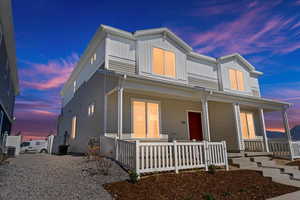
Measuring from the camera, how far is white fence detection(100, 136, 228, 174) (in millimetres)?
5547

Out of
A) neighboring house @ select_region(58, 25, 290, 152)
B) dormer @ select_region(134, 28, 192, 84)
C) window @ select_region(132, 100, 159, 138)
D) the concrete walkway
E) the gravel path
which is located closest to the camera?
the gravel path

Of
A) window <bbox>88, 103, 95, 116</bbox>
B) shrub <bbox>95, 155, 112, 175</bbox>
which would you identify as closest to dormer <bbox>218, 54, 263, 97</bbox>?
window <bbox>88, 103, 95, 116</bbox>

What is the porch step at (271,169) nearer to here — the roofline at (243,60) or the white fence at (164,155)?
the white fence at (164,155)

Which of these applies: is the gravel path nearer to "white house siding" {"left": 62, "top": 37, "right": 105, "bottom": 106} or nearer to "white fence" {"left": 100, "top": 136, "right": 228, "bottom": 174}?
"white fence" {"left": 100, "top": 136, "right": 228, "bottom": 174}

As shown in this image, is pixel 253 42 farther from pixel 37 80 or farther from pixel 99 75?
pixel 37 80

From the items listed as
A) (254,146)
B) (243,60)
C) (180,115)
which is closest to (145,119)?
(180,115)

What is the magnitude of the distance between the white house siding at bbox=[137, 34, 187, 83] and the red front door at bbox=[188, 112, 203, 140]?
2.43m

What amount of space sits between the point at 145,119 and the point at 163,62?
3838mm

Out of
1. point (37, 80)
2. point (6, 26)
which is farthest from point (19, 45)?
point (37, 80)

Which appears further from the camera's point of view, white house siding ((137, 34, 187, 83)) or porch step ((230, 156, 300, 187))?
white house siding ((137, 34, 187, 83))

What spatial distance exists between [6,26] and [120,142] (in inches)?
381

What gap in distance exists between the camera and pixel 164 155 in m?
6.01

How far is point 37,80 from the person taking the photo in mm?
16281

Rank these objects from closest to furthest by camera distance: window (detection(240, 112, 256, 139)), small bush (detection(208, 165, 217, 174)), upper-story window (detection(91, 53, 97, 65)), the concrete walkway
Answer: the concrete walkway
small bush (detection(208, 165, 217, 174))
upper-story window (detection(91, 53, 97, 65))
window (detection(240, 112, 256, 139))
